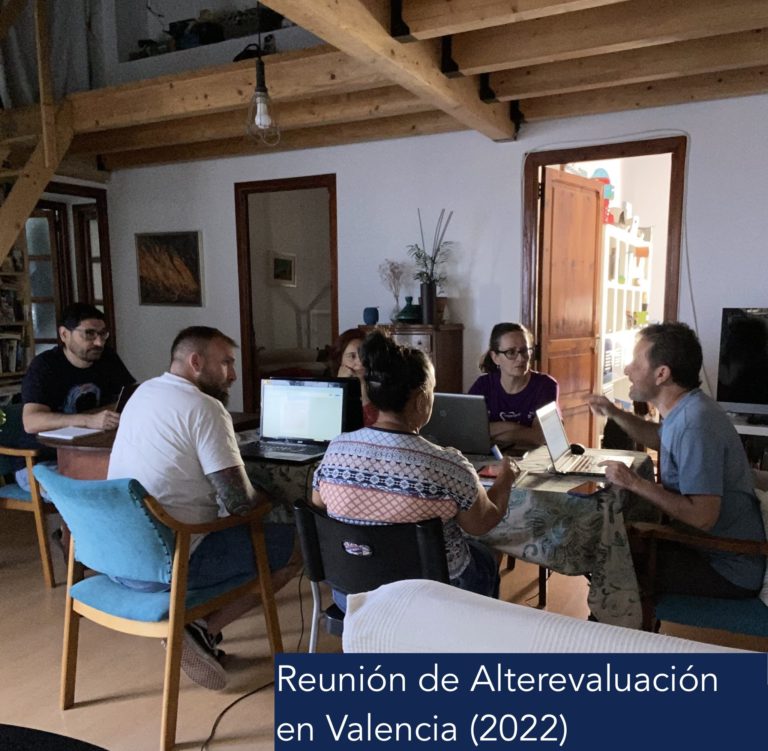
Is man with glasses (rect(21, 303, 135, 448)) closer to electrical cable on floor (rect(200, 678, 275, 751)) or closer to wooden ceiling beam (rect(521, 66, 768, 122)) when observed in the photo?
electrical cable on floor (rect(200, 678, 275, 751))

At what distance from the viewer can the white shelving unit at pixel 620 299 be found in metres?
5.87

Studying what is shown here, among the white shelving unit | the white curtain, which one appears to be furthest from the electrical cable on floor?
the white curtain

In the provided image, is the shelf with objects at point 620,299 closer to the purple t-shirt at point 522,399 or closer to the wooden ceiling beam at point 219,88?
the purple t-shirt at point 522,399

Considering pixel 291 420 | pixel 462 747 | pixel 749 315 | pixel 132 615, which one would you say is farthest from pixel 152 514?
pixel 749 315

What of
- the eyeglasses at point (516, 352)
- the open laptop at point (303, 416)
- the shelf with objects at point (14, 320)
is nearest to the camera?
the open laptop at point (303, 416)

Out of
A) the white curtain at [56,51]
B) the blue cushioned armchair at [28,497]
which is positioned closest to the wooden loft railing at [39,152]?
the white curtain at [56,51]

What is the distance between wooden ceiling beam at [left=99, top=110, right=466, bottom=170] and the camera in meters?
4.54

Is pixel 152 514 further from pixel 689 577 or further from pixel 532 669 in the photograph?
pixel 689 577

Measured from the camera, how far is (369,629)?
2.90 ft

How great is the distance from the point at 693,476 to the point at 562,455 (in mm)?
516

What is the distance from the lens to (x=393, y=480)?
169 cm

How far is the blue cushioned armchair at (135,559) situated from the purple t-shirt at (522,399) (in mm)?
1421

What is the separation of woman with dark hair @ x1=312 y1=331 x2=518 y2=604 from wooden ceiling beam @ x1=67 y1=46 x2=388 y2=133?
7.00 feet
